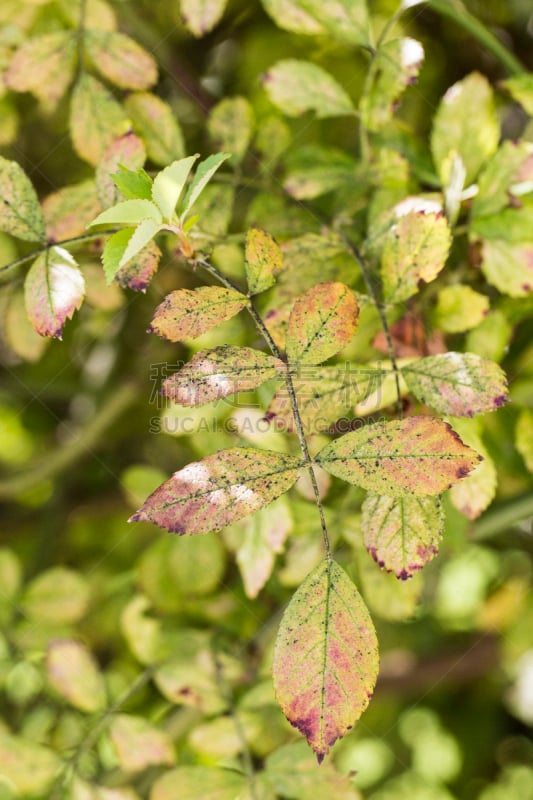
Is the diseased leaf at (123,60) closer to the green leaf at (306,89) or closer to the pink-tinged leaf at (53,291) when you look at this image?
the green leaf at (306,89)

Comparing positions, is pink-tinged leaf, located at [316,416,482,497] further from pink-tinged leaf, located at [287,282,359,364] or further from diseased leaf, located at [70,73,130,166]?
diseased leaf, located at [70,73,130,166]

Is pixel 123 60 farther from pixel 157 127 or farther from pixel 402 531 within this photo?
pixel 402 531

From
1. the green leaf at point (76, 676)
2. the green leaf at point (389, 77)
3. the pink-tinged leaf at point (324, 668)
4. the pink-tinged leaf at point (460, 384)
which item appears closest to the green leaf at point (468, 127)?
the green leaf at point (389, 77)

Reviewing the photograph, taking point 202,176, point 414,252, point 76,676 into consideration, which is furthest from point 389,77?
point 76,676

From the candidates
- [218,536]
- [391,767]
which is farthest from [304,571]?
[391,767]

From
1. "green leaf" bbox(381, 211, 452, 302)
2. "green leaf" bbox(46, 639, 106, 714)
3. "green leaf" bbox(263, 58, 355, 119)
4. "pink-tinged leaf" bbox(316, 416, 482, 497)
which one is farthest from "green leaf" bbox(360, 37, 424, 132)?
"green leaf" bbox(46, 639, 106, 714)

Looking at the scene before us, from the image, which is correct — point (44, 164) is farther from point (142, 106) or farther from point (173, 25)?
point (142, 106)
